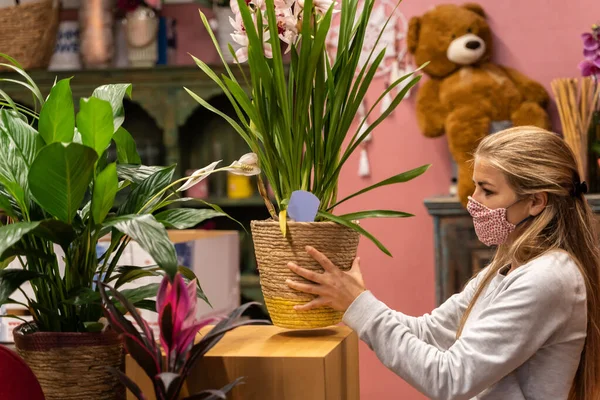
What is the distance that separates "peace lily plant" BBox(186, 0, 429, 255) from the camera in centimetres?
138

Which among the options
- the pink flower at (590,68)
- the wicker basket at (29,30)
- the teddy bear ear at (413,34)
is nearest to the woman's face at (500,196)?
the pink flower at (590,68)

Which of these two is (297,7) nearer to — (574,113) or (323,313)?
(323,313)

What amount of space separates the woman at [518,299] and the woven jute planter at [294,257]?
2 centimetres

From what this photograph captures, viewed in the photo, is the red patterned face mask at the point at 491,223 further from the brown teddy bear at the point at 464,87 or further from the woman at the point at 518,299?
the brown teddy bear at the point at 464,87

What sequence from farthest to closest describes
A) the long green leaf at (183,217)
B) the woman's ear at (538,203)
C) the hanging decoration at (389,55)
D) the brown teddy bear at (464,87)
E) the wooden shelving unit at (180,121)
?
1. the wooden shelving unit at (180,121)
2. the hanging decoration at (389,55)
3. the brown teddy bear at (464,87)
4. the woman's ear at (538,203)
5. the long green leaf at (183,217)

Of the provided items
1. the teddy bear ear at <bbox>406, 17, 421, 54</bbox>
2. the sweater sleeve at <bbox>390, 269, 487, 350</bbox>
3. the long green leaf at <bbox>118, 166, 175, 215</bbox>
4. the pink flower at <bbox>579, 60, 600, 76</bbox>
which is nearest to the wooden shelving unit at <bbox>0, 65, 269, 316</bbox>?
the teddy bear ear at <bbox>406, 17, 421, 54</bbox>

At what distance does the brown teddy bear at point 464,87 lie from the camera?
3268 millimetres

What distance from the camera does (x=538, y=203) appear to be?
5.02 feet

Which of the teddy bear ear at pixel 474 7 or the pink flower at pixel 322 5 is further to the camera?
the teddy bear ear at pixel 474 7

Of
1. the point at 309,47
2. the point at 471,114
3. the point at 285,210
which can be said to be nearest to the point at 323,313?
the point at 285,210

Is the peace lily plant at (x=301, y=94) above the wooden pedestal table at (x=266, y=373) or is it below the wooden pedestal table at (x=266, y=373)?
above

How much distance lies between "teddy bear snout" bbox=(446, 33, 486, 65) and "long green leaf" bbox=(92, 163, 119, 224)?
7.57 feet

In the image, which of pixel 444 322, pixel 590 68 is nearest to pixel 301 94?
pixel 444 322

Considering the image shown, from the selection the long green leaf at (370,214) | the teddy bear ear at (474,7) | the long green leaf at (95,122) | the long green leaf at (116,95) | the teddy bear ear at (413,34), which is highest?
the teddy bear ear at (474,7)
